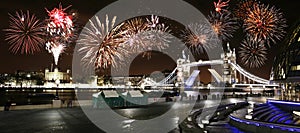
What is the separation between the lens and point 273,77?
28375mm

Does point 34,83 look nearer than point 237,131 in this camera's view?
No

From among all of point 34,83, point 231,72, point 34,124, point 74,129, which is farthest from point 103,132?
point 34,83

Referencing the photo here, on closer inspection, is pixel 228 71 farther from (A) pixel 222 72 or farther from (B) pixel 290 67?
(B) pixel 290 67

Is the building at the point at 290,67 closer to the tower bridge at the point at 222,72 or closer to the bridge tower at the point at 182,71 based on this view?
the tower bridge at the point at 222,72

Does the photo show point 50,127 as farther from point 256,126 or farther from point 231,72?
point 231,72

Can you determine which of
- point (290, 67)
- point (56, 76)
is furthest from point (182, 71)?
point (290, 67)

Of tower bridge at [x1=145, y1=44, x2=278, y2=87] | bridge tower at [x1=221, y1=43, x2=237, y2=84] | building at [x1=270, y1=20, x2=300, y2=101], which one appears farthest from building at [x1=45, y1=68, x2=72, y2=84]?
building at [x1=270, y1=20, x2=300, y2=101]

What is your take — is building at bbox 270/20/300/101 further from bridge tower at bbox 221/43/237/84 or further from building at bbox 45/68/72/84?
building at bbox 45/68/72/84

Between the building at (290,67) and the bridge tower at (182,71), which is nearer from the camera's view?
the building at (290,67)

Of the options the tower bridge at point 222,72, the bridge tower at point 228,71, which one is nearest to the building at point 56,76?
the tower bridge at point 222,72

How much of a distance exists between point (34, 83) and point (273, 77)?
125218mm

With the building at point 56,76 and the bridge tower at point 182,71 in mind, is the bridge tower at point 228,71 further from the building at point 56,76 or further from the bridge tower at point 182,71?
the building at point 56,76

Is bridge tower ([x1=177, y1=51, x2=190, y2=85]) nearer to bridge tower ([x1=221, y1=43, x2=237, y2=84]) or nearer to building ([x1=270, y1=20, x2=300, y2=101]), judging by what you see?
bridge tower ([x1=221, y1=43, x2=237, y2=84])

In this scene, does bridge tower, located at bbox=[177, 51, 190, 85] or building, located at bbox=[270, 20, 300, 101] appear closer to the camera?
building, located at bbox=[270, 20, 300, 101]
